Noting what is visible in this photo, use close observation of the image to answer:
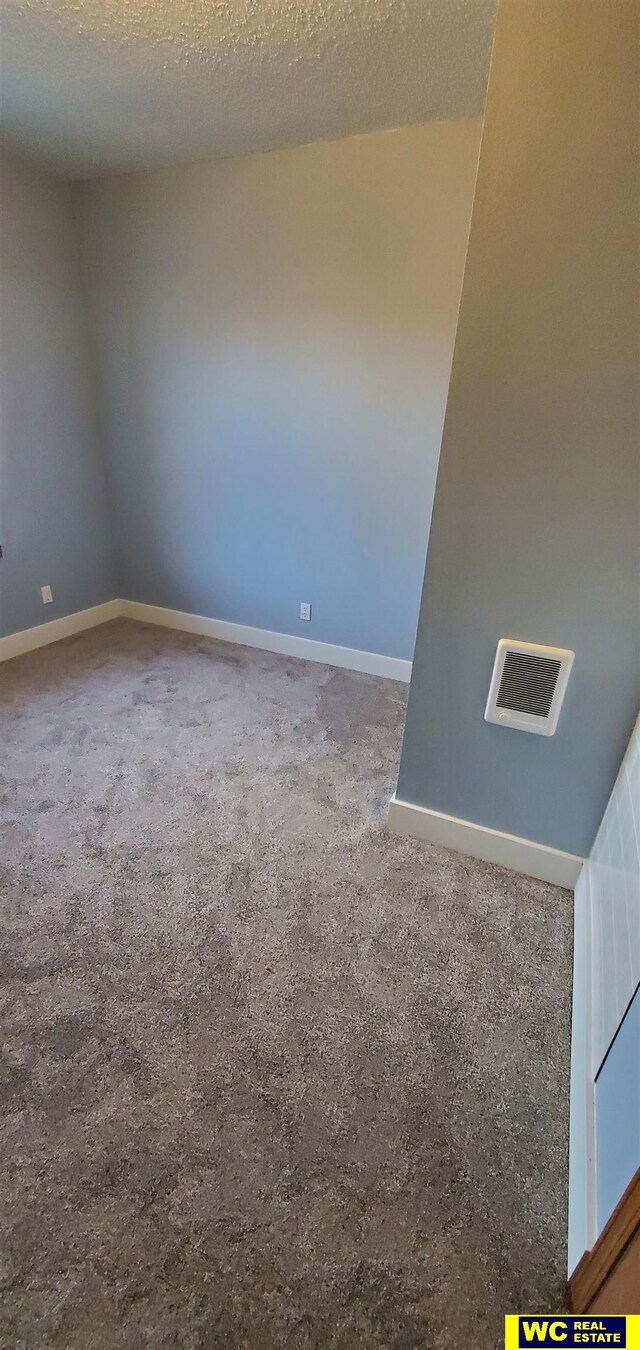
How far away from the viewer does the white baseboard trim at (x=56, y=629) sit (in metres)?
3.21

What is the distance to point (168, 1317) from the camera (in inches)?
35.5

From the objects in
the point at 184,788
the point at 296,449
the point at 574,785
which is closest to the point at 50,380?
the point at 296,449

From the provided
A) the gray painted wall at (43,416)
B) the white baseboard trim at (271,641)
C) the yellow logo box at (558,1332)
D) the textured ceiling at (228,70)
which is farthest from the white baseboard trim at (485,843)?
the gray painted wall at (43,416)

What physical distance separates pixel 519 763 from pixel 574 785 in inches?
Answer: 6.3

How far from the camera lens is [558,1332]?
2.89ft

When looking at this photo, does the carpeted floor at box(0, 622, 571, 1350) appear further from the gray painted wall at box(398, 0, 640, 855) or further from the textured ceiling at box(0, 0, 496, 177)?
the textured ceiling at box(0, 0, 496, 177)

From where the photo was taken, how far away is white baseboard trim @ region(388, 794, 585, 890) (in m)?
1.75

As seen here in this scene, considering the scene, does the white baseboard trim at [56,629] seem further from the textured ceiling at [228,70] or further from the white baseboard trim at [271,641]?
the textured ceiling at [228,70]

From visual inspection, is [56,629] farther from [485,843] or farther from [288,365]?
[485,843]

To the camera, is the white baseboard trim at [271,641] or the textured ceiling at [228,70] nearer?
the textured ceiling at [228,70]

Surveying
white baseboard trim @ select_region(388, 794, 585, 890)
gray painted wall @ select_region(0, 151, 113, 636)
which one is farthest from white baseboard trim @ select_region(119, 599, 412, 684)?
white baseboard trim @ select_region(388, 794, 585, 890)

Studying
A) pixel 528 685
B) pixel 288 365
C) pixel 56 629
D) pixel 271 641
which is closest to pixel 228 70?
pixel 288 365

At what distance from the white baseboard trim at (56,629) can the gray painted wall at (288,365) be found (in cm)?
54

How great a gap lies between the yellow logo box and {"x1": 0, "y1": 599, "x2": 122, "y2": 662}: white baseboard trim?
3280 millimetres
